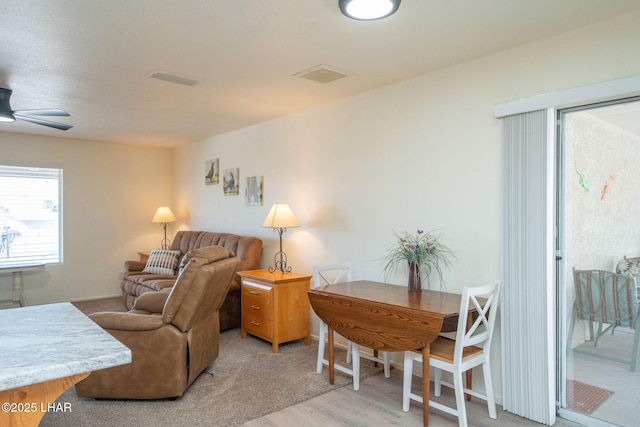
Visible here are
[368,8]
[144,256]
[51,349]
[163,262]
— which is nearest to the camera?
[51,349]

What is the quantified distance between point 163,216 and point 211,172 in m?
1.12

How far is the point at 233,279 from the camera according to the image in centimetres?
401

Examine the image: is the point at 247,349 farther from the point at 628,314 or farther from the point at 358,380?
the point at 628,314

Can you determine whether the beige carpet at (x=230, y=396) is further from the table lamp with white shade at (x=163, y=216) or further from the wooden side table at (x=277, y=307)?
the table lamp with white shade at (x=163, y=216)

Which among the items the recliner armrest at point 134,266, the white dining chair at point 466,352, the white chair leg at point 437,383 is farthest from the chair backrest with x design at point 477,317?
the recliner armrest at point 134,266

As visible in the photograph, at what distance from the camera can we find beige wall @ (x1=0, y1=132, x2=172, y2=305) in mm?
5758

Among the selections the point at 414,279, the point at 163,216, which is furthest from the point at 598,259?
the point at 163,216

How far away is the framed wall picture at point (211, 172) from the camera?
5.82 m

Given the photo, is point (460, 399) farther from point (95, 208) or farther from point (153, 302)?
point (95, 208)

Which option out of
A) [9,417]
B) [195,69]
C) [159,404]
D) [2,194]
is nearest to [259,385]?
[159,404]

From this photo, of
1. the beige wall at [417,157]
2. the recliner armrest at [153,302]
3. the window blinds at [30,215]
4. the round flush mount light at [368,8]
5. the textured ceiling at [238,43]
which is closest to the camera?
Result: the round flush mount light at [368,8]

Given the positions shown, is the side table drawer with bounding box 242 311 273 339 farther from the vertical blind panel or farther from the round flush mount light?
the round flush mount light

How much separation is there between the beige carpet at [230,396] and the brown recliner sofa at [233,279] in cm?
69

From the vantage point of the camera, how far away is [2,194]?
5559mm
